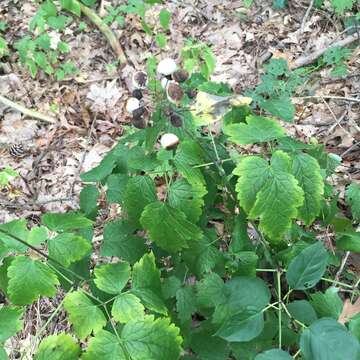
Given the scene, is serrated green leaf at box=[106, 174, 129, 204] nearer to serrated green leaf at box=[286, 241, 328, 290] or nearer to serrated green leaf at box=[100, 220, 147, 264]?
serrated green leaf at box=[100, 220, 147, 264]

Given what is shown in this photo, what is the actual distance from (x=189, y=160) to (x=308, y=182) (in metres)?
0.36

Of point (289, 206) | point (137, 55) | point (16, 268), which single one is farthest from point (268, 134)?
point (137, 55)

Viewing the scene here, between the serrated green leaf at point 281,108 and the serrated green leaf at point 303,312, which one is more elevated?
the serrated green leaf at point 281,108

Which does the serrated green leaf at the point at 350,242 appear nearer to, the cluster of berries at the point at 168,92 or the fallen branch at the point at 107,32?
the cluster of berries at the point at 168,92

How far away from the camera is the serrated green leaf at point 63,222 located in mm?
1380

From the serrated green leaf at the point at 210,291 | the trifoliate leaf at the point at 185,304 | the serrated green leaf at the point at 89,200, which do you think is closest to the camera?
the serrated green leaf at the point at 210,291

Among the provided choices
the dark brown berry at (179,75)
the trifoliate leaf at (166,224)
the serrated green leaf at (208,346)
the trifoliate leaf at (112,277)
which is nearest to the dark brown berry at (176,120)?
the dark brown berry at (179,75)

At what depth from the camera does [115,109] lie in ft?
12.3

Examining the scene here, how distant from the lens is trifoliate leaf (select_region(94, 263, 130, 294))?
1294 millimetres

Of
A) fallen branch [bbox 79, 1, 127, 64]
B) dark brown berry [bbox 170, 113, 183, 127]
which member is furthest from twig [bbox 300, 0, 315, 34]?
dark brown berry [bbox 170, 113, 183, 127]

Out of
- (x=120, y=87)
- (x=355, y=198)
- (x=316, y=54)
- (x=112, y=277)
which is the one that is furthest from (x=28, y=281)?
(x=316, y=54)

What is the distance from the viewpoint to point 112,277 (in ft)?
4.33

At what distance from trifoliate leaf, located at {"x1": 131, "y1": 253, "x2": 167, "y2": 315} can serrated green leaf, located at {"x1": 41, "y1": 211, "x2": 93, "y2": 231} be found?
0.70 feet

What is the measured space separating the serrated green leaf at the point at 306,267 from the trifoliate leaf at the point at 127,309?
0.43 metres
